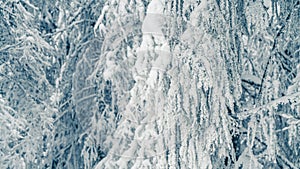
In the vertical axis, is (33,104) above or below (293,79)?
below

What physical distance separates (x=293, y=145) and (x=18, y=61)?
345 cm

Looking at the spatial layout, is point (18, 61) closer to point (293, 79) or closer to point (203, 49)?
point (293, 79)

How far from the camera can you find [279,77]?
4.39 meters

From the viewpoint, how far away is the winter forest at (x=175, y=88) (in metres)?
3.27

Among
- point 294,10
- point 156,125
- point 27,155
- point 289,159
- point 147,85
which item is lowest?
point 27,155

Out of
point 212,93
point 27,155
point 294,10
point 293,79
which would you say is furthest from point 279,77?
point 27,155

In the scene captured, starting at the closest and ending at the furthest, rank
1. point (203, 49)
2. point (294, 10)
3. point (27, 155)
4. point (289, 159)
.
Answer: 1. point (203, 49)
2. point (294, 10)
3. point (289, 159)
4. point (27, 155)

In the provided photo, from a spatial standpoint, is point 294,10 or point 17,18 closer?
point 294,10

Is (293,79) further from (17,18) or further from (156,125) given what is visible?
(17,18)

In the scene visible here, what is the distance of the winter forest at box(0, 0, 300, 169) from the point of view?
3.27 metres

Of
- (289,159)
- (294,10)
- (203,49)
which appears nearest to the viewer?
(203,49)

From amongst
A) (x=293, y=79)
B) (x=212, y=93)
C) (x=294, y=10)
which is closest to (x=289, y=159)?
(x=293, y=79)

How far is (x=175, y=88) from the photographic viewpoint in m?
3.23

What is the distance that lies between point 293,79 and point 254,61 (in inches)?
12.8
